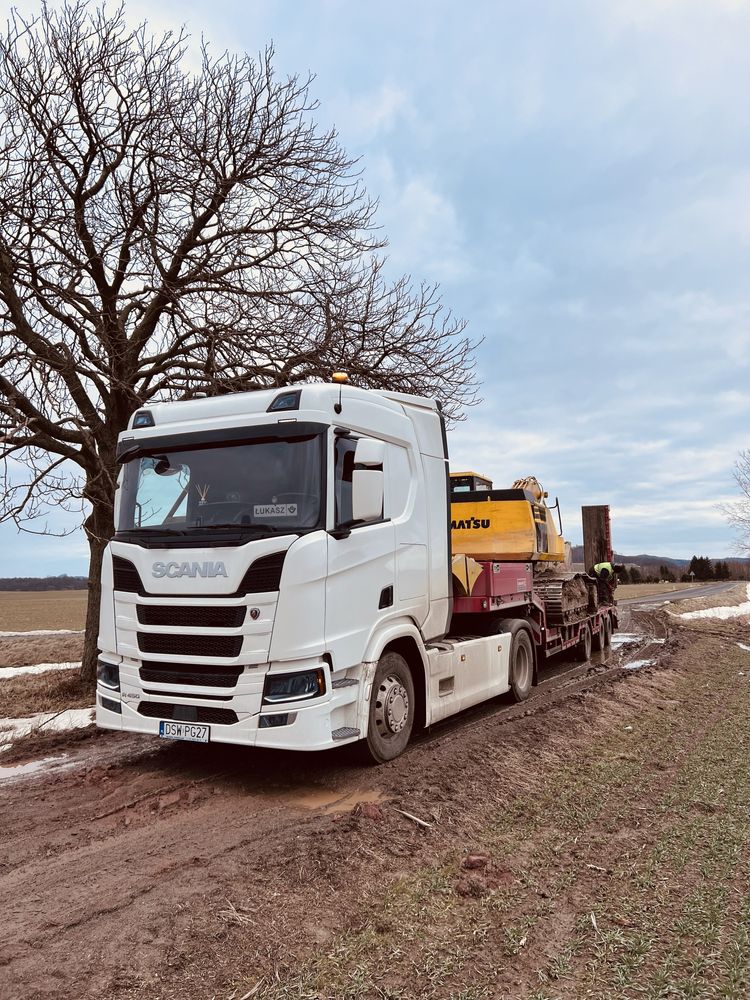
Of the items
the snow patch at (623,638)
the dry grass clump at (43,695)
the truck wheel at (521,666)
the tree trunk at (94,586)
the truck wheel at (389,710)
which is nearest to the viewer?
the truck wheel at (389,710)

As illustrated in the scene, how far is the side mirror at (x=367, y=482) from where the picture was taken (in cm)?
615

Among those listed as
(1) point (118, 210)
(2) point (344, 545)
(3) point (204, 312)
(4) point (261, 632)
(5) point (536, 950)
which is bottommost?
(5) point (536, 950)

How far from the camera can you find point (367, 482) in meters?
6.16

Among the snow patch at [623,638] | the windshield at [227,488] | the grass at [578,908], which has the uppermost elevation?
the windshield at [227,488]

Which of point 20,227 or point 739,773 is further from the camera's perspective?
point 20,227

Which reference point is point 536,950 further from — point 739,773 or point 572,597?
point 572,597

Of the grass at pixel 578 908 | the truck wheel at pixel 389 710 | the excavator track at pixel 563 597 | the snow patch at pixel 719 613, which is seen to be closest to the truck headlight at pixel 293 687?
the truck wheel at pixel 389 710

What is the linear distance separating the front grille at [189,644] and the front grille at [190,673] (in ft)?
0.33

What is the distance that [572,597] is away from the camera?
12.8m

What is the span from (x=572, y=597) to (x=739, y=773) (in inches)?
250

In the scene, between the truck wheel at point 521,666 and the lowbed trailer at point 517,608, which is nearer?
the lowbed trailer at point 517,608

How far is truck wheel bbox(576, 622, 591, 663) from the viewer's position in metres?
14.6

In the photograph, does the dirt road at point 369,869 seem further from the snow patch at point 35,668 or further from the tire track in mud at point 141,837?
the snow patch at point 35,668

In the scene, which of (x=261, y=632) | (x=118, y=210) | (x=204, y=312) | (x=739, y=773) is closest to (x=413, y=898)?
(x=261, y=632)
